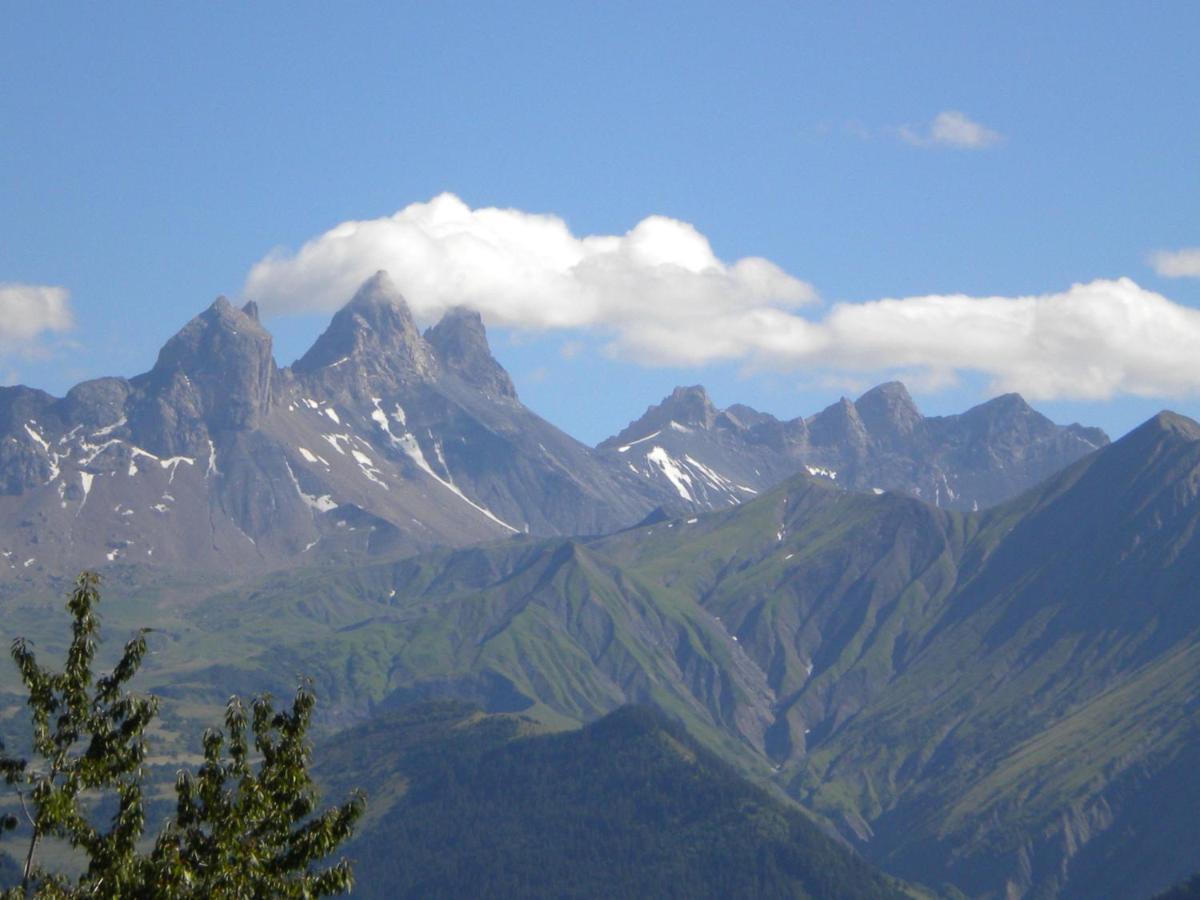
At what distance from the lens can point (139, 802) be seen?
63031 millimetres

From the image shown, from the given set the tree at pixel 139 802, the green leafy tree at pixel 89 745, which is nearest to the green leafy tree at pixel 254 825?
the tree at pixel 139 802

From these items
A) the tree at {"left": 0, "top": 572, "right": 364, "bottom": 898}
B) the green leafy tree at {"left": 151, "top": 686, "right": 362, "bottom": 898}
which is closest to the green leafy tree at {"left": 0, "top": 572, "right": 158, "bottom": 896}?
the tree at {"left": 0, "top": 572, "right": 364, "bottom": 898}

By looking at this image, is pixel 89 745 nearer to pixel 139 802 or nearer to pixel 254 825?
pixel 139 802

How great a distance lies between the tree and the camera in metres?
60.8

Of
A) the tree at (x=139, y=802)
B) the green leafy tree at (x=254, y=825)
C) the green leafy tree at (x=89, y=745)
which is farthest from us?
the green leafy tree at (x=254, y=825)

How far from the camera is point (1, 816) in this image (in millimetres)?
60875

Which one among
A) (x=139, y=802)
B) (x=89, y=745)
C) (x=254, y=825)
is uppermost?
(x=89, y=745)

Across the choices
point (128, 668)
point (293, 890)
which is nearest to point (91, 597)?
point (128, 668)

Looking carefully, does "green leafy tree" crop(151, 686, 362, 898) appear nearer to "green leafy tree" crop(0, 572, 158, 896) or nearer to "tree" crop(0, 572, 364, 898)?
"tree" crop(0, 572, 364, 898)

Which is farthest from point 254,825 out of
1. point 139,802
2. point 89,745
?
point 89,745

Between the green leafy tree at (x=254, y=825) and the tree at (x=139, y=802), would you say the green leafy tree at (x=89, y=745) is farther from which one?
the green leafy tree at (x=254, y=825)

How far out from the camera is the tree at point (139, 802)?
199ft

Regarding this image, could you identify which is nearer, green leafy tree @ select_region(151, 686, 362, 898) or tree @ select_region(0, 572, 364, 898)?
tree @ select_region(0, 572, 364, 898)

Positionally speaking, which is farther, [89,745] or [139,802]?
[89,745]
